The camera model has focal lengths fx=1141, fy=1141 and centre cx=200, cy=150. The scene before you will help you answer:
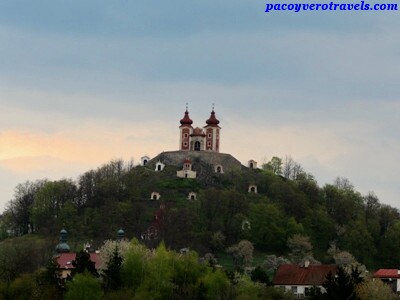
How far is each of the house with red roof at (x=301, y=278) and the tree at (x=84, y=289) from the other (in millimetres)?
23419

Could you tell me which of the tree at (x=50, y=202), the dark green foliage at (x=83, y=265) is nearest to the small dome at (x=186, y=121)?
the tree at (x=50, y=202)

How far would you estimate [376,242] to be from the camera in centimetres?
14488

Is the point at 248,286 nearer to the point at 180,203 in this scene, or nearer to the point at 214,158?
the point at 180,203

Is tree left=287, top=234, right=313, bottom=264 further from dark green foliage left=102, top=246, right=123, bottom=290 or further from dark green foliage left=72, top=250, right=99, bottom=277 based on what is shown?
dark green foliage left=102, top=246, right=123, bottom=290

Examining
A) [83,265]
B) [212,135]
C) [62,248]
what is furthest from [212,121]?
[83,265]

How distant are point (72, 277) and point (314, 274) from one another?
2468 centimetres

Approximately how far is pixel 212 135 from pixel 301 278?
75.9 meters

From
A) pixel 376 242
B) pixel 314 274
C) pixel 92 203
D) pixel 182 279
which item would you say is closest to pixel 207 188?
pixel 92 203

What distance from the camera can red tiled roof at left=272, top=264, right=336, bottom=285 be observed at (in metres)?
100

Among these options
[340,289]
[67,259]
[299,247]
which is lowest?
[340,289]

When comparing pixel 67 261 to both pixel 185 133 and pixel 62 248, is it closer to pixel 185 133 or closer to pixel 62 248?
pixel 62 248

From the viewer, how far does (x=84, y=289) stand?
262 ft

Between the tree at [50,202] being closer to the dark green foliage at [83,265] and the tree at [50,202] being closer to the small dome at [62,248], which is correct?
the small dome at [62,248]

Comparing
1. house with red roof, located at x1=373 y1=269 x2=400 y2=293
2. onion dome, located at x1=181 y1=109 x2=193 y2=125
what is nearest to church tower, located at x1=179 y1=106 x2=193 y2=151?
onion dome, located at x1=181 y1=109 x2=193 y2=125
